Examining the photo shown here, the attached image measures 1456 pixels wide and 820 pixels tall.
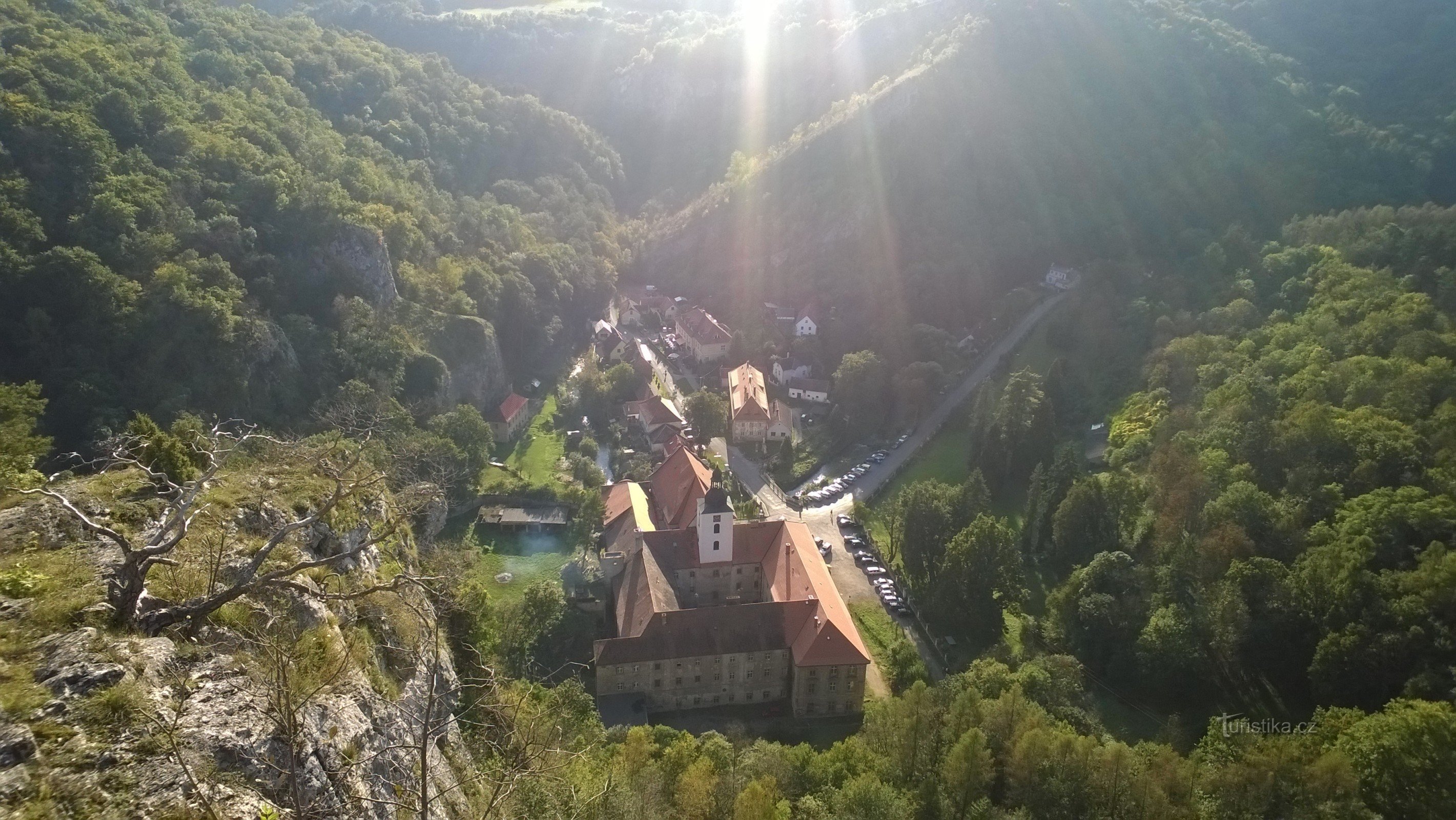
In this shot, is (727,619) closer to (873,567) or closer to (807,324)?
(873,567)

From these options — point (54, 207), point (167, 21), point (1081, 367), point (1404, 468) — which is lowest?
point (1081, 367)

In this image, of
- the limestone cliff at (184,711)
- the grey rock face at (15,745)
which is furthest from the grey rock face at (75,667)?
the grey rock face at (15,745)

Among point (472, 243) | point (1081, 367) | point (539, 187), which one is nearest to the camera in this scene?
point (1081, 367)

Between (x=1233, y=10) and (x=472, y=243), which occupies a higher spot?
(x=1233, y=10)

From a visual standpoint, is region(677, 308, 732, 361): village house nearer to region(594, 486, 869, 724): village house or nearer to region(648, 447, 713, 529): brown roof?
region(648, 447, 713, 529): brown roof

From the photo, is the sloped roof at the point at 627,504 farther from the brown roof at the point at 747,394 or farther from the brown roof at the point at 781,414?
the brown roof at the point at 781,414

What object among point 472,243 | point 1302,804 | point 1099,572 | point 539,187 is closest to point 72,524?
point 1302,804

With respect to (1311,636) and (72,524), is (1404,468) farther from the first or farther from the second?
(72,524)
